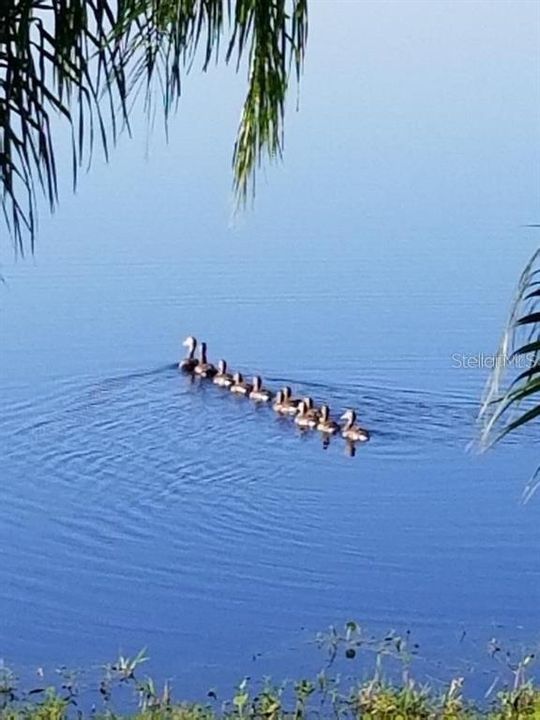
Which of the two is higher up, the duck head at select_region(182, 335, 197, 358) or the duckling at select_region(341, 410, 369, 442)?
the duck head at select_region(182, 335, 197, 358)

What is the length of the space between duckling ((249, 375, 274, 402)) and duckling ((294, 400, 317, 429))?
0.29m

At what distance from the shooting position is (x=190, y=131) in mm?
13656

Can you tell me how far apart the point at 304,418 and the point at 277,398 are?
37 centimetres

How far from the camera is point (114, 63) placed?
2.60 metres

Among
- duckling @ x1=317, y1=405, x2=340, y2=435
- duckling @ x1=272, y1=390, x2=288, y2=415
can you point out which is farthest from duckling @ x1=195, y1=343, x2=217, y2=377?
duckling @ x1=317, y1=405, x2=340, y2=435

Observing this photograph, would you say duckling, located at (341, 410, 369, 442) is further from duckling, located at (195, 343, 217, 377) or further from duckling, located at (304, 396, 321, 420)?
duckling, located at (195, 343, 217, 377)

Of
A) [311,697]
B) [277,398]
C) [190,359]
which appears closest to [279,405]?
[277,398]

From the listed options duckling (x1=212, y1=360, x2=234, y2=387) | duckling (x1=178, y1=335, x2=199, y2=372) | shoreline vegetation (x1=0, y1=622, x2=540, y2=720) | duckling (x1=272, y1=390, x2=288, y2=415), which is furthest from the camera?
duckling (x1=178, y1=335, x2=199, y2=372)

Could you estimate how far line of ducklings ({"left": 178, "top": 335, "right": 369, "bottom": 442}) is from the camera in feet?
28.6

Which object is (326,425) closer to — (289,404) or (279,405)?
(289,404)

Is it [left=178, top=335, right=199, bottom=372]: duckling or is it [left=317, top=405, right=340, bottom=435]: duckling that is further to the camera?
[left=178, top=335, right=199, bottom=372]: duckling

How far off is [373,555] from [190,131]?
7386mm

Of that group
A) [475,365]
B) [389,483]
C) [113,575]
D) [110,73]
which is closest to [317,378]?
[475,365]

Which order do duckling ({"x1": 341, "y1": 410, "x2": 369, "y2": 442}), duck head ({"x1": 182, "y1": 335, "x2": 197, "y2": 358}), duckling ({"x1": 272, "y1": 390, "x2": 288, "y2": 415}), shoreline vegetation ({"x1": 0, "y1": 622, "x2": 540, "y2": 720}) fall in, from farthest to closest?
duck head ({"x1": 182, "y1": 335, "x2": 197, "y2": 358}) → duckling ({"x1": 272, "y1": 390, "x2": 288, "y2": 415}) → duckling ({"x1": 341, "y1": 410, "x2": 369, "y2": 442}) → shoreline vegetation ({"x1": 0, "y1": 622, "x2": 540, "y2": 720})
